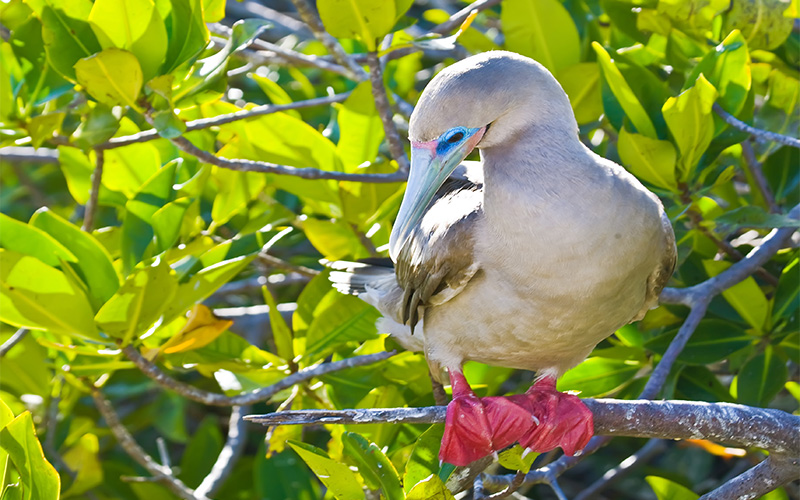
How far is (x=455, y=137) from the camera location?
213cm

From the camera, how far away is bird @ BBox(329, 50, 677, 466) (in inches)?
84.0

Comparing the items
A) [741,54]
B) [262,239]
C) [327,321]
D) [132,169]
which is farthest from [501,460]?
[132,169]

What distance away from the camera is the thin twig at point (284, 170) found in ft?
9.00

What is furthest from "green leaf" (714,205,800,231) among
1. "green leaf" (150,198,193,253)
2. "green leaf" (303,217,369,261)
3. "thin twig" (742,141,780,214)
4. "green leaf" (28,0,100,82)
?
"green leaf" (28,0,100,82)

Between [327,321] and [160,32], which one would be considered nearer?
[160,32]

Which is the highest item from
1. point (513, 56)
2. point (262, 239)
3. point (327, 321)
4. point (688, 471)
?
point (513, 56)

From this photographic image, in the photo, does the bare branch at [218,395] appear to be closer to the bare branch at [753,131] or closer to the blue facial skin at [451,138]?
the blue facial skin at [451,138]

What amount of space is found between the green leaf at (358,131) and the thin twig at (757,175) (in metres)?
1.35

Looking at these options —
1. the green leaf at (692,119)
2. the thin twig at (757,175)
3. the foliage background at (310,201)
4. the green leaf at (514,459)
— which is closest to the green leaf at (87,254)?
the foliage background at (310,201)

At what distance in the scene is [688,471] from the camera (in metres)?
3.94

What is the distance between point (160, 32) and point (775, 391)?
230 cm

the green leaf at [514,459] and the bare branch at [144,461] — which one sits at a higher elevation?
the green leaf at [514,459]

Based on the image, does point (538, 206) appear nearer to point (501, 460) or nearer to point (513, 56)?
point (513, 56)

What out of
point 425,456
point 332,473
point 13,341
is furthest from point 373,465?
point 13,341
